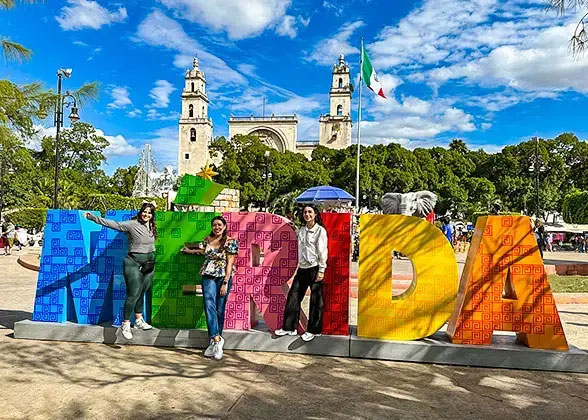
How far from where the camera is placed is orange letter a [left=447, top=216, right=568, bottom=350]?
5.63 metres

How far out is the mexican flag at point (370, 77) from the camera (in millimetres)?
22948

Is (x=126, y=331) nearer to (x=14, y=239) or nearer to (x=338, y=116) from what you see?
(x=14, y=239)

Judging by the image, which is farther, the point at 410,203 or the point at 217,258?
the point at 410,203

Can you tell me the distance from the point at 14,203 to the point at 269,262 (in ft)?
153

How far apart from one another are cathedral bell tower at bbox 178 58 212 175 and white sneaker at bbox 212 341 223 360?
3102 inches

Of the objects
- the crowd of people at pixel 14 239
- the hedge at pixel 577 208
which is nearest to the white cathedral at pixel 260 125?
the hedge at pixel 577 208

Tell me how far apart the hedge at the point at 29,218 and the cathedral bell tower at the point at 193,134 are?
167 ft

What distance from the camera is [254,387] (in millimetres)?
4660

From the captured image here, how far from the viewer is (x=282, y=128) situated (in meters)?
86.5

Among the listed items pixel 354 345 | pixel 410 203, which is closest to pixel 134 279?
pixel 354 345

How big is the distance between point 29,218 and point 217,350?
3055 centimetres

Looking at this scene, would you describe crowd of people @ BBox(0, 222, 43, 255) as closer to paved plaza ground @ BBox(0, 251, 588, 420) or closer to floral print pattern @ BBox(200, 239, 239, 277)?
paved plaza ground @ BBox(0, 251, 588, 420)

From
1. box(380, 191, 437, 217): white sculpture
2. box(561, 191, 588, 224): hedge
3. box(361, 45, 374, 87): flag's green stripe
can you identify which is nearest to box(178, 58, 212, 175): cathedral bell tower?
box(561, 191, 588, 224): hedge

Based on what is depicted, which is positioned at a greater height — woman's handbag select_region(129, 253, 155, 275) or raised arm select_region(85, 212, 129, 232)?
raised arm select_region(85, 212, 129, 232)
